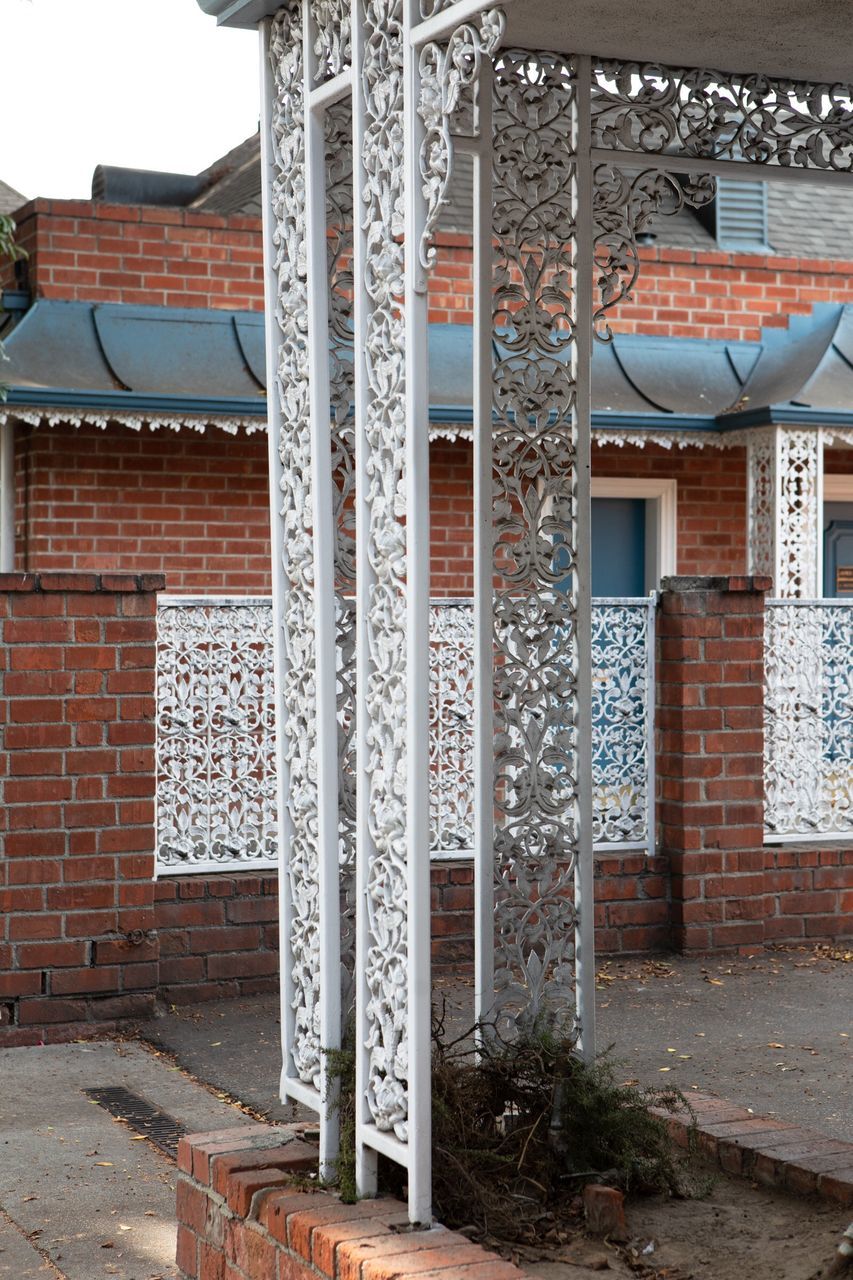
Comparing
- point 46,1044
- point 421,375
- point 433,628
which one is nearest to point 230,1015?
point 46,1044

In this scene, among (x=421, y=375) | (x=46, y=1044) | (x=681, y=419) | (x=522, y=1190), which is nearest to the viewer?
(x=421, y=375)

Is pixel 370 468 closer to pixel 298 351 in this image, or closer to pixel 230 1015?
pixel 298 351

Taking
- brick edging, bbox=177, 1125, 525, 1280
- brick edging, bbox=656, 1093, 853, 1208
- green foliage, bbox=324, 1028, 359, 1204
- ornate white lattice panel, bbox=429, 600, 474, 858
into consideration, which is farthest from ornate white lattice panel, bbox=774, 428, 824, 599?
green foliage, bbox=324, 1028, 359, 1204

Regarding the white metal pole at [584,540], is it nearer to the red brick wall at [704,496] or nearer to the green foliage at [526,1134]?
the green foliage at [526,1134]

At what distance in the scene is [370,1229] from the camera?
3725mm

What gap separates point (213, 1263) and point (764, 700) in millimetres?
4893

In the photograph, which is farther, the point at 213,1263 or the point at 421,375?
the point at 213,1263

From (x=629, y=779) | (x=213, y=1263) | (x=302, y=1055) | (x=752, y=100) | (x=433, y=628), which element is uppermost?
(x=752, y=100)

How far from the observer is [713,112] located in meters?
5.20

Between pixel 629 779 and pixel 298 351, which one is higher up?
pixel 298 351

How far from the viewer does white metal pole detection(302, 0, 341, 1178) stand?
409 cm

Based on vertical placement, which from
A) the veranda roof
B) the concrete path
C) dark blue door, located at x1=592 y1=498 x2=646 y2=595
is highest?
the veranda roof

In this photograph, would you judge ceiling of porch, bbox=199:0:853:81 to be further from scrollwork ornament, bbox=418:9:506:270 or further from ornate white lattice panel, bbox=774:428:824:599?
ornate white lattice panel, bbox=774:428:824:599

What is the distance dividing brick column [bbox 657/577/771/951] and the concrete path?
284 millimetres
